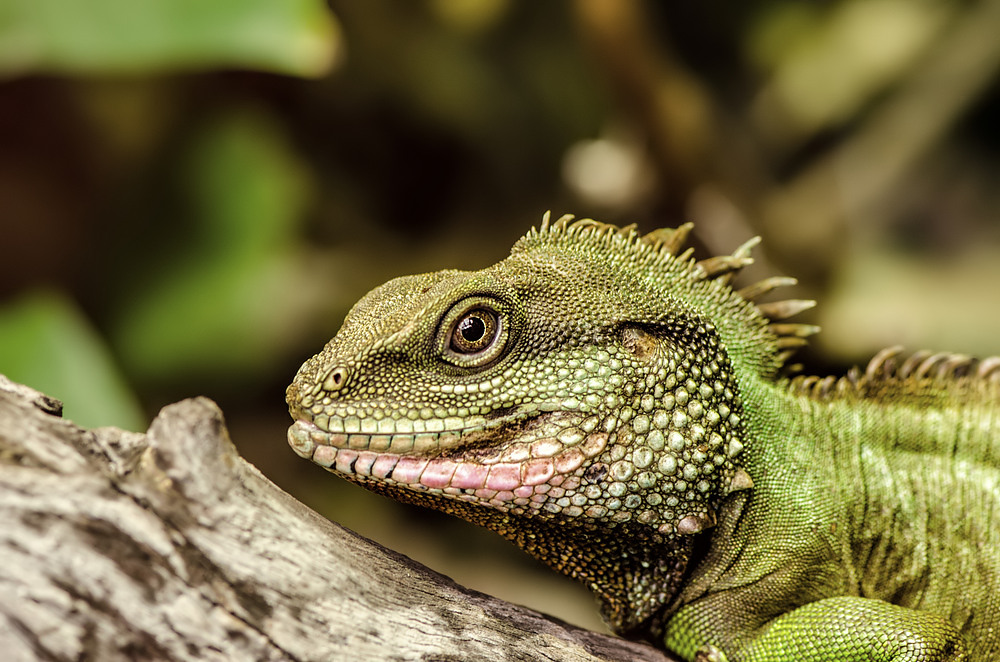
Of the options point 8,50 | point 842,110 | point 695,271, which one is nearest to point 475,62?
point 842,110

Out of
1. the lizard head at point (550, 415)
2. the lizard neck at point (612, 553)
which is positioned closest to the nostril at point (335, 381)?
the lizard head at point (550, 415)

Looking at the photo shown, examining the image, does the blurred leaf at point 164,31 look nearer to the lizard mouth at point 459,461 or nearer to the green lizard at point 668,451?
the green lizard at point 668,451

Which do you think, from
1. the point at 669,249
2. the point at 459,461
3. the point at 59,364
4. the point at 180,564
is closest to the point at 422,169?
the point at 59,364

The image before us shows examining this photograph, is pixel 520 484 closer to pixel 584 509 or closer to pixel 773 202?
pixel 584 509

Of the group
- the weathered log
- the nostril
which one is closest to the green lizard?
the nostril

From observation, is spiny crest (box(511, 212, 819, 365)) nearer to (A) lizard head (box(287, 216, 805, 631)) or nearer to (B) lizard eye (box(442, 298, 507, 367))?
(A) lizard head (box(287, 216, 805, 631))
